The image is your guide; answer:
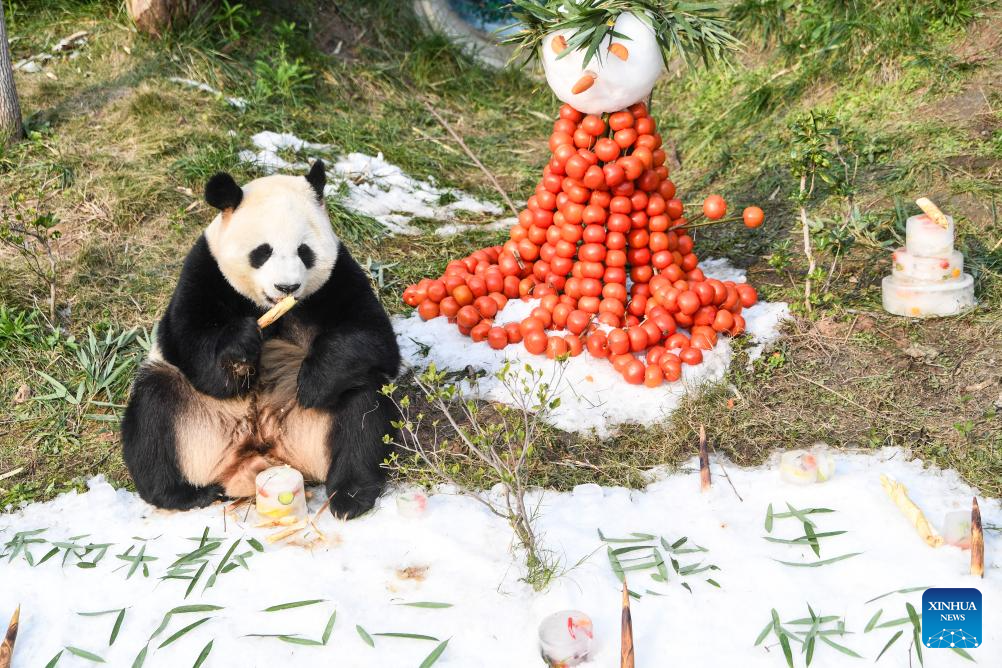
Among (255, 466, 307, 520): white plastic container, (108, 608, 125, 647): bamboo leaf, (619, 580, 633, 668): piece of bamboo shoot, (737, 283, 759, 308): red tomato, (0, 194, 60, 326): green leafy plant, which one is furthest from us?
(0, 194, 60, 326): green leafy plant

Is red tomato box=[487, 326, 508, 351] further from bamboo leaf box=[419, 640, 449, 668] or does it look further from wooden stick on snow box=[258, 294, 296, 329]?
bamboo leaf box=[419, 640, 449, 668]

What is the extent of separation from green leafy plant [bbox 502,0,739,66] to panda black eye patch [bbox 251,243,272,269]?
4.93 feet

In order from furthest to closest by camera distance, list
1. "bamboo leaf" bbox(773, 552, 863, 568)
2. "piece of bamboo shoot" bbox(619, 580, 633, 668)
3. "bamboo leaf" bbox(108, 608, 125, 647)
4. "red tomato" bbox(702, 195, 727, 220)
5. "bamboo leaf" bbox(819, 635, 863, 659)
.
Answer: "red tomato" bbox(702, 195, 727, 220) < "bamboo leaf" bbox(773, 552, 863, 568) < "bamboo leaf" bbox(108, 608, 125, 647) < "bamboo leaf" bbox(819, 635, 863, 659) < "piece of bamboo shoot" bbox(619, 580, 633, 668)

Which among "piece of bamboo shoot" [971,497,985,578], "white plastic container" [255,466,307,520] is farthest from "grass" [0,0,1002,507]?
"white plastic container" [255,466,307,520]

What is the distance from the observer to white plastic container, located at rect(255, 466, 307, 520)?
3207mm

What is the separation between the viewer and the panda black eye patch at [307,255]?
316 cm

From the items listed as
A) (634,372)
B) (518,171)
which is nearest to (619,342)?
(634,372)

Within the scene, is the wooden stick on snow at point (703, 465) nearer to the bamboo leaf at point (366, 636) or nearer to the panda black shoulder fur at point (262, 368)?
the panda black shoulder fur at point (262, 368)

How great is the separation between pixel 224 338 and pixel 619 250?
1838 millimetres

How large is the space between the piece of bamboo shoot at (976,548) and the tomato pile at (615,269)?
1.34 m

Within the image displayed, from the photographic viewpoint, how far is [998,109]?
5188 mm

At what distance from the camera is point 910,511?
2959mm

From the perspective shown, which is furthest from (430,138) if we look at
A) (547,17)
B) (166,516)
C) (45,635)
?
(45,635)

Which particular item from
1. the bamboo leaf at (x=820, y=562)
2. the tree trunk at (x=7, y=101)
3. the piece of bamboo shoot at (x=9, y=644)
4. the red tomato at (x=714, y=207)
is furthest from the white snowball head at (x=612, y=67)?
the tree trunk at (x=7, y=101)
